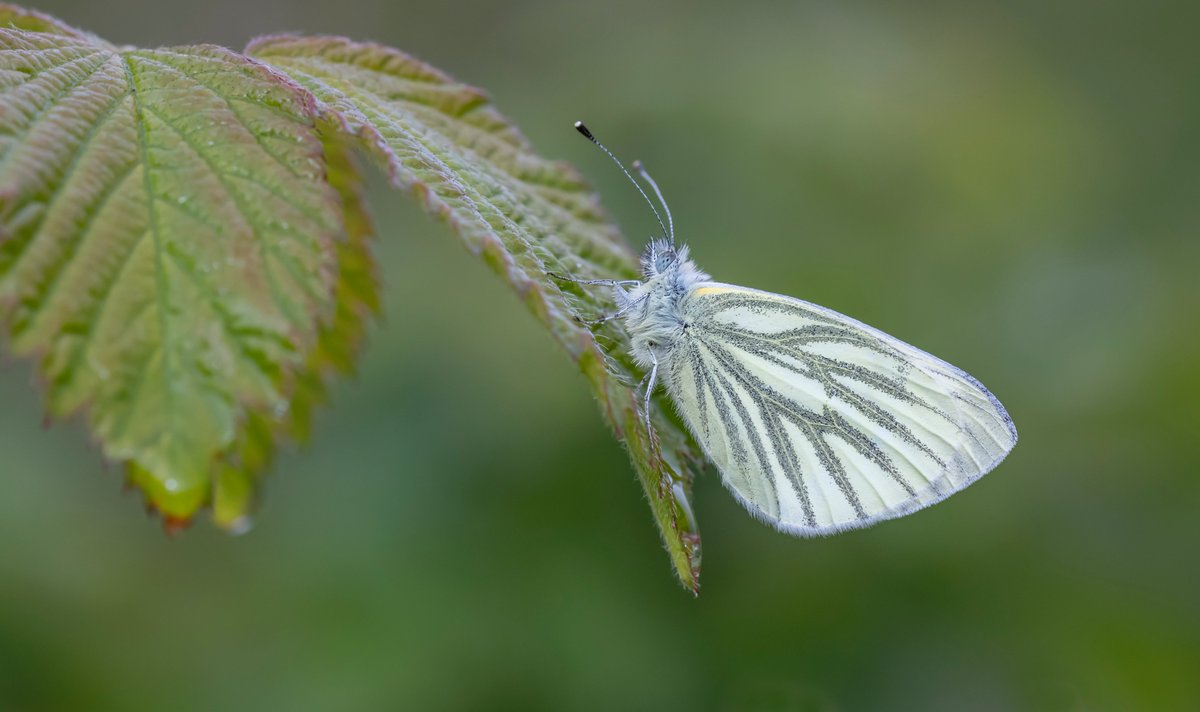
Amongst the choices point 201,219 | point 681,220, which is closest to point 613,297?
point 201,219

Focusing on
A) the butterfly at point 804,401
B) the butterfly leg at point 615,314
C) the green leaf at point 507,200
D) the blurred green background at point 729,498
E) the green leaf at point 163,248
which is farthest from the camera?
the blurred green background at point 729,498

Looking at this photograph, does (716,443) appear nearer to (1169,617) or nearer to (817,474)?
(817,474)

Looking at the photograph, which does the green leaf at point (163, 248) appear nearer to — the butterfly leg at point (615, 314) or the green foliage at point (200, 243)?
the green foliage at point (200, 243)

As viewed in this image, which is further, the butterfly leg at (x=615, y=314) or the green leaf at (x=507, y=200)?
the butterfly leg at (x=615, y=314)

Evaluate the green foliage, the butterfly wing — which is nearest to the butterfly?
the butterfly wing

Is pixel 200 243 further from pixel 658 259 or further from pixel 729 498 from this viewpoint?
pixel 729 498

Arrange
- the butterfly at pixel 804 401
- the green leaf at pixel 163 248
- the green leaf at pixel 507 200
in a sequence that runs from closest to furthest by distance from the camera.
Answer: the green leaf at pixel 163 248 → the green leaf at pixel 507 200 → the butterfly at pixel 804 401

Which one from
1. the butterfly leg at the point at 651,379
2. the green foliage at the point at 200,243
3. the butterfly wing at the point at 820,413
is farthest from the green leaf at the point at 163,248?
the butterfly wing at the point at 820,413

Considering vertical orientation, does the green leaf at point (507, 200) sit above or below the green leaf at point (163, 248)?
above
